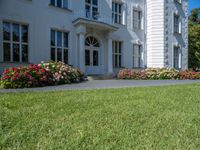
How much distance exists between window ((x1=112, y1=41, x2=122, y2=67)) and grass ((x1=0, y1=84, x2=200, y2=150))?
14.1 m

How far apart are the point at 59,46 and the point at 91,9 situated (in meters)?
4.31

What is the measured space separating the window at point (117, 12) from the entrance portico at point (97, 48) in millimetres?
2272

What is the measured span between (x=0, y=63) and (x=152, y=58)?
13702mm

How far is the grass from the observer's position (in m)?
2.75

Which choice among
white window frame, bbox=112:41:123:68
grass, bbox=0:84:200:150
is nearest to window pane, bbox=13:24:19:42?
white window frame, bbox=112:41:123:68

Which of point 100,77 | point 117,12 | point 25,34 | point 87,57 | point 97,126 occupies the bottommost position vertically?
point 97,126

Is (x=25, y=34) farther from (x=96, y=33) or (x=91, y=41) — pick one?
(x=96, y=33)

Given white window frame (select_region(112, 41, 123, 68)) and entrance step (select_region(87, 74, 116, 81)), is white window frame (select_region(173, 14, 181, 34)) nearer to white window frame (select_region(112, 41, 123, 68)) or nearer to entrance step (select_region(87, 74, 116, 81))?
white window frame (select_region(112, 41, 123, 68))

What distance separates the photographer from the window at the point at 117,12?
19011 millimetres

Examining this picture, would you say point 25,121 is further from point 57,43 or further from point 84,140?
point 57,43

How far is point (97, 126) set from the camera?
11.3ft

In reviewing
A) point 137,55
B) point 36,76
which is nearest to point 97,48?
point 137,55

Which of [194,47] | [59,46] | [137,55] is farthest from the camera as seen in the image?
[194,47]

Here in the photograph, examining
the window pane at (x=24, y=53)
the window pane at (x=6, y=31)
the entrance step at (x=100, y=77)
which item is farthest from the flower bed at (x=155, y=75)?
the window pane at (x=6, y=31)
